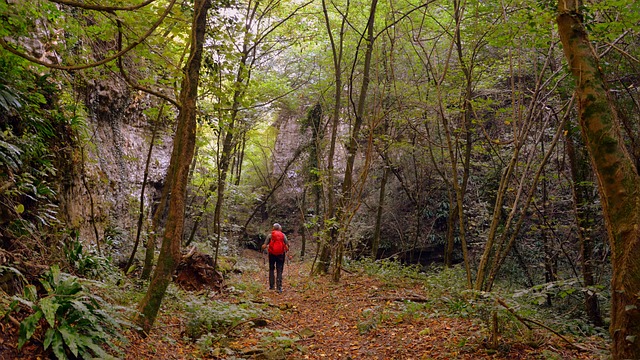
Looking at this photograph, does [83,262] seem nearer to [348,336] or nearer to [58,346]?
[58,346]

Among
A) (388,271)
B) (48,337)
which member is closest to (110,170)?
(48,337)

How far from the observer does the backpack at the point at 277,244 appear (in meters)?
10.8

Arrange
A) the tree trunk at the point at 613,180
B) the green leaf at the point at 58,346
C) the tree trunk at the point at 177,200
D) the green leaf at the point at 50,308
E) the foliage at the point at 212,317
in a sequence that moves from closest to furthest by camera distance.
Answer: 1. the tree trunk at the point at 613,180
2. the green leaf at the point at 58,346
3. the green leaf at the point at 50,308
4. the tree trunk at the point at 177,200
5. the foliage at the point at 212,317

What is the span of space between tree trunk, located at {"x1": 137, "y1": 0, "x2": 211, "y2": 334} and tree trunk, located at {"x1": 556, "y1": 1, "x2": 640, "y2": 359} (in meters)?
4.32

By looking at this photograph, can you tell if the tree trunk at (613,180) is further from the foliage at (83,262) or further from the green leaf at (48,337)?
the foliage at (83,262)

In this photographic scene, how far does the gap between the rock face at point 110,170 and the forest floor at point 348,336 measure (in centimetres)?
269

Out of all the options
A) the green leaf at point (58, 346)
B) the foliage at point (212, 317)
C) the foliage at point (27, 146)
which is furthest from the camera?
the foliage at point (212, 317)

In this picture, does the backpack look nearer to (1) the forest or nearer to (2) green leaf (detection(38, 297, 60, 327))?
(1) the forest

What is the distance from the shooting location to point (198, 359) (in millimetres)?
5293

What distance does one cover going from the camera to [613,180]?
3.33 meters

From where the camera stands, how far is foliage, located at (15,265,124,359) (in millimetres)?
3719

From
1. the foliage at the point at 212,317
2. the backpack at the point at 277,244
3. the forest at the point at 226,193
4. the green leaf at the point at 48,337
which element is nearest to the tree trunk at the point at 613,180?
the forest at the point at 226,193

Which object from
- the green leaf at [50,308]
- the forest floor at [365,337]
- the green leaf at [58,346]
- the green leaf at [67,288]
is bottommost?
the forest floor at [365,337]

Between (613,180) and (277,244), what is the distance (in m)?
8.47
